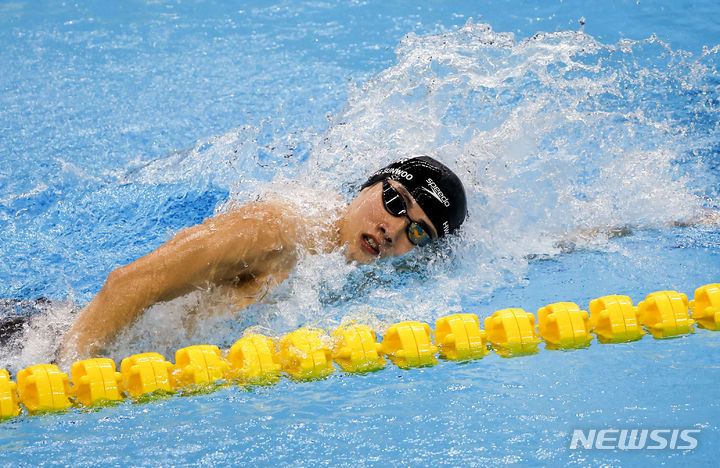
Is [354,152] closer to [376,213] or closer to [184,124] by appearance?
[376,213]

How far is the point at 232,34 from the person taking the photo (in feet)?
18.4

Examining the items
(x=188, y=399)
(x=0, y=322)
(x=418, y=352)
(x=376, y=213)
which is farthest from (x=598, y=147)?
(x=0, y=322)

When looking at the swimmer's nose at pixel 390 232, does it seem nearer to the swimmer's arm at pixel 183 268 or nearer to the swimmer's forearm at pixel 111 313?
the swimmer's arm at pixel 183 268

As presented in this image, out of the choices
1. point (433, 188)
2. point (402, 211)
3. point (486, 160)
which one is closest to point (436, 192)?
point (433, 188)

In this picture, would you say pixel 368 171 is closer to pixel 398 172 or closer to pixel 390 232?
pixel 398 172

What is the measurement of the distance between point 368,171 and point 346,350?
1438 mm

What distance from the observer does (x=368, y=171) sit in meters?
3.54

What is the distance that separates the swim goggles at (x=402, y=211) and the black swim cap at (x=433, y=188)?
0.17ft

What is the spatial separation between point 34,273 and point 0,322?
2.34 feet

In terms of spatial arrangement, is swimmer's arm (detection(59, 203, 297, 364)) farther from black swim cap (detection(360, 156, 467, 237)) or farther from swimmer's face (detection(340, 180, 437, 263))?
black swim cap (detection(360, 156, 467, 237))

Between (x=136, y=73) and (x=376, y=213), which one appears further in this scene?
(x=136, y=73)

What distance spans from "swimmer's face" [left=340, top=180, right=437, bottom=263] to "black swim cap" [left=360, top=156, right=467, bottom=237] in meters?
0.03

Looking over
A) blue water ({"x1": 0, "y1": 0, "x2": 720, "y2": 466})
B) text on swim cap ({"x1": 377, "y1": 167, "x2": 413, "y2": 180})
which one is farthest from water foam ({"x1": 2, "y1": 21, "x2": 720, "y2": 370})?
text on swim cap ({"x1": 377, "y1": 167, "x2": 413, "y2": 180})

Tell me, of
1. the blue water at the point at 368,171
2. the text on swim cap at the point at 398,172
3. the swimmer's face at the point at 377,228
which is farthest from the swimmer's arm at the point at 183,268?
the text on swim cap at the point at 398,172
